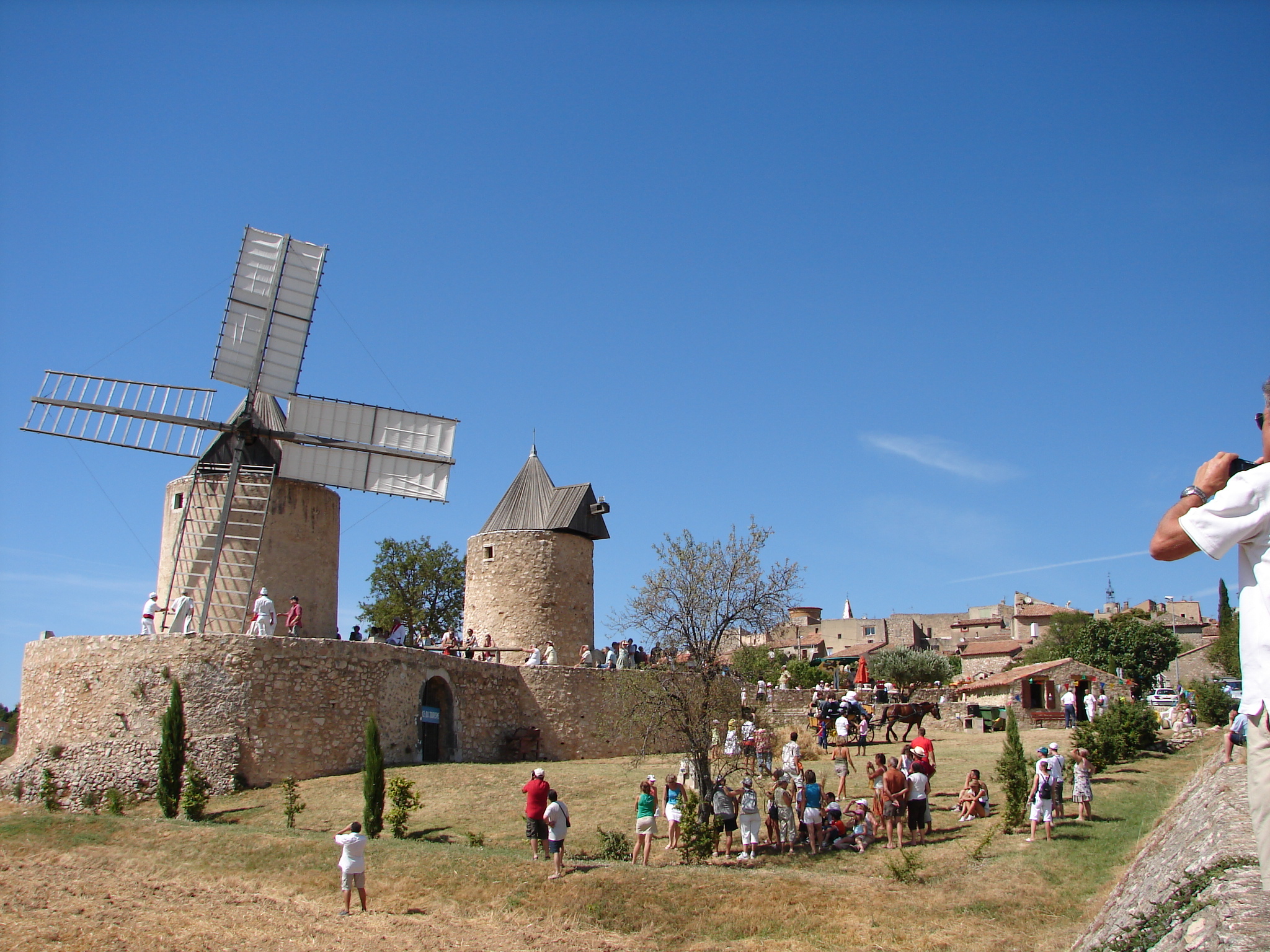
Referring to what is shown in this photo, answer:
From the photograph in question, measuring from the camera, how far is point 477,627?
26.7 metres

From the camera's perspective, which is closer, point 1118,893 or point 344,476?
point 1118,893

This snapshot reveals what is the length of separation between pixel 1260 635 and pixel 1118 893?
7.80 m

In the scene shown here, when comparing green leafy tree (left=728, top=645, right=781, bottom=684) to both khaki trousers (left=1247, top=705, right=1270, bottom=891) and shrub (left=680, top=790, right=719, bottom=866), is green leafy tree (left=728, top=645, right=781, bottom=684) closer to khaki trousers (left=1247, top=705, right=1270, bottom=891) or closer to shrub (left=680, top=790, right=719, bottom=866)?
shrub (left=680, top=790, right=719, bottom=866)

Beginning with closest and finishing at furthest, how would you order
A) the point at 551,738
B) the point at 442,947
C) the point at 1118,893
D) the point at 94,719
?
the point at 1118,893 → the point at 442,947 → the point at 94,719 → the point at 551,738

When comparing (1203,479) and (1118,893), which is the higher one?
(1203,479)

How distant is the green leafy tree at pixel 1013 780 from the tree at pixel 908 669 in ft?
91.1

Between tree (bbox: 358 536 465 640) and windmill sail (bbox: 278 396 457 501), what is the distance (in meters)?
16.3

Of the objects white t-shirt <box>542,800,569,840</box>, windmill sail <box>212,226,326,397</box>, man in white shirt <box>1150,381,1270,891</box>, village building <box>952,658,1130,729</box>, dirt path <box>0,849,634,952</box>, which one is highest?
windmill sail <box>212,226,326,397</box>

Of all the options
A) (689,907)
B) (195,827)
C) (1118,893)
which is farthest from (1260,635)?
(195,827)

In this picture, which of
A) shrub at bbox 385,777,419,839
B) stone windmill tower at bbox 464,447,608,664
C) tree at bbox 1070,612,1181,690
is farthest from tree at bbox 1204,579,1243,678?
shrub at bbox 385,777,419,839

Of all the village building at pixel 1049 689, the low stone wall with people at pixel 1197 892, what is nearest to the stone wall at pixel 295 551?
the village building at pixel 1049 689

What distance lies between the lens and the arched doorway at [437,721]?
22.0 meters

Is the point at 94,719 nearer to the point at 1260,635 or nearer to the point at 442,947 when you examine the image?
the point at 442,947

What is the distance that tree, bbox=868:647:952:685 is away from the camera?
141ft
